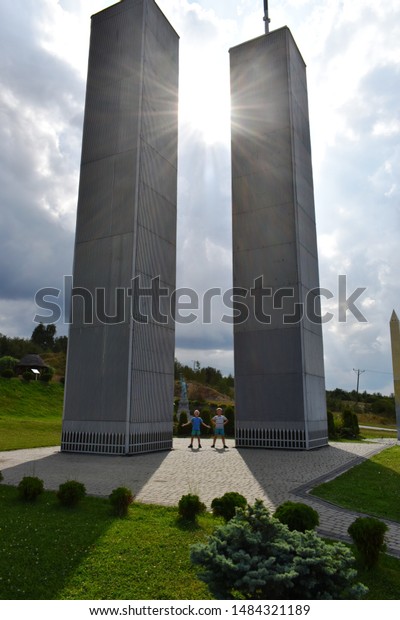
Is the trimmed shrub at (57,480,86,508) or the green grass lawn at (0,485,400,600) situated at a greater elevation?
the trimmed shrub at (57,480,86,508)

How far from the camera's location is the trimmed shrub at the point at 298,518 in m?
6.54

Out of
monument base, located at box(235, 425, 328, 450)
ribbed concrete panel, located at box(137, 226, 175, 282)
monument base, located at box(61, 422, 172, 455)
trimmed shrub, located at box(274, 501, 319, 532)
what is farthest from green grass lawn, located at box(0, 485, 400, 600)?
monument base, located at box(235, 425, 328, 450)

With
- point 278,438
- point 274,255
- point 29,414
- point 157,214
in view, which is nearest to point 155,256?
point 157,214

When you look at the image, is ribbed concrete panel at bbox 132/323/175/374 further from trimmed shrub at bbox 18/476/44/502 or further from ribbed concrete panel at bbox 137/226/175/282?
trimmed shrub at bbox 18/476/44/502

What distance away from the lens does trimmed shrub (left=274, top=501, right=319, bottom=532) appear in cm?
654

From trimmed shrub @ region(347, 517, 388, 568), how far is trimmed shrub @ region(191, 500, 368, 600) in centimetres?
209

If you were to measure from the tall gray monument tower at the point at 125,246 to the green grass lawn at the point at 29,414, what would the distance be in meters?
5.21

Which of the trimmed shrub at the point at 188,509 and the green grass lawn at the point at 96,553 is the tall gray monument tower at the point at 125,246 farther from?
the trimmed shrub at the point at 188,509

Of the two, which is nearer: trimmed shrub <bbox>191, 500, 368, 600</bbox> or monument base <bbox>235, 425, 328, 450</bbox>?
trimmed shrub <bbox>191, 500, 368, 600</bbox>

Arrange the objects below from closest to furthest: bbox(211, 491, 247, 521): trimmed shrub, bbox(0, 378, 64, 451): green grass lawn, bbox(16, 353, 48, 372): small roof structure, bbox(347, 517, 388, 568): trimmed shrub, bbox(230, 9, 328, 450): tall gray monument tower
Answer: bbox(347, 517, 388, 568): trimmed shrub → bbox(211, 491, 247, 521): trimmed shrub → bbox(230, 9, 328, 450): tall gray monument tower → bbox(0, 378, 64, 451): green grass lawn → bbox(16, 353, 48, 372): small roof structure

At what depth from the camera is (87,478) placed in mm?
12320

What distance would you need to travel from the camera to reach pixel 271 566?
12.3 feet

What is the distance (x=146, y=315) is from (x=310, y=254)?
9.88m

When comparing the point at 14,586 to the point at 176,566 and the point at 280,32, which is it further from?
the point at 280,32
